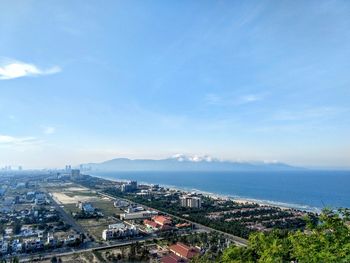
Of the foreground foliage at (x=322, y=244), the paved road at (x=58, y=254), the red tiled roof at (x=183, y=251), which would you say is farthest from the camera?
the paved road at (x=58, y=254)

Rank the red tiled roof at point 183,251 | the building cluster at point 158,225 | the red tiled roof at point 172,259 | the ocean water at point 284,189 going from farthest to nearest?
the ocean water at point 284,189 → the building cluster at point 158,225 → the red tiled roof at point 183,251 → the red tiled roof at point 172,259

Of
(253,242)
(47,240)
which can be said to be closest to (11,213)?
(47,240)

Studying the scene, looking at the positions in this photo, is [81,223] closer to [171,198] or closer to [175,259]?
[175,259]

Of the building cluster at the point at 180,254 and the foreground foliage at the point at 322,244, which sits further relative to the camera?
the building cluster at the point at 180,254

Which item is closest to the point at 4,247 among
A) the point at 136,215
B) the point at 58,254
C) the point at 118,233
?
the point at 58,254

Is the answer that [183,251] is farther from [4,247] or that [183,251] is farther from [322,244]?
[322,244]

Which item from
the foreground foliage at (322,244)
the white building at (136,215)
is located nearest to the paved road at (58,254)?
the white building at (136,215)

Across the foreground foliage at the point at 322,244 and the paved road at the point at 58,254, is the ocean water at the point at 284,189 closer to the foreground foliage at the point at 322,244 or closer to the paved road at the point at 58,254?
the foreground foliage at the point at 322,244

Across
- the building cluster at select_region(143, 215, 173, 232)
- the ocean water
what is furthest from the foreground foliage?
the building cluster at select_region(143, 215, 173, 232)
